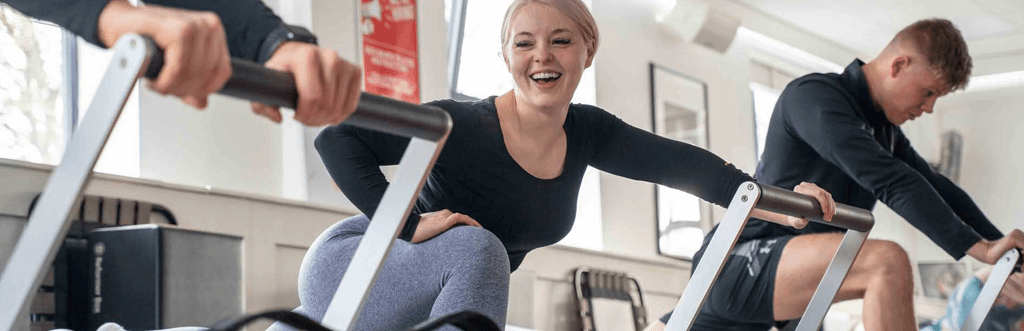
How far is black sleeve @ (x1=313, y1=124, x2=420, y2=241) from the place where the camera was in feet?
5.36

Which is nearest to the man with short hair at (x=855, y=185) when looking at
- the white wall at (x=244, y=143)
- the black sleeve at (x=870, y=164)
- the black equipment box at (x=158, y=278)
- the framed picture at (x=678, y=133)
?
the black sleeve at (x=870, y=164)

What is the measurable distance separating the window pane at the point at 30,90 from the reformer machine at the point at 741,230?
2961mm

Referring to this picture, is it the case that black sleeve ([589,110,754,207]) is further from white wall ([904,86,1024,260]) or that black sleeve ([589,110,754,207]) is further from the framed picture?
white wall ([904,86,1024,260])

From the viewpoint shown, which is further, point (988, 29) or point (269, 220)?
point (988, 29)

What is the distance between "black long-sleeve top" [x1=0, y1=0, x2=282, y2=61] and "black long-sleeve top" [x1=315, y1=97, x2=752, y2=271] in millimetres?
522

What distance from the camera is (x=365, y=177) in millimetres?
1641

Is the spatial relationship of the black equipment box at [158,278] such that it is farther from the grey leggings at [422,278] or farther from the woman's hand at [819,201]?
the woman's hand at [819,201]

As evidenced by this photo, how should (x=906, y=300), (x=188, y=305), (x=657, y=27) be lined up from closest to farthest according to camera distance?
(x=906, y=300), (x=188, y=305), (x=657, y=27)

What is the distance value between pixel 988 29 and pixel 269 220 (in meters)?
6.55

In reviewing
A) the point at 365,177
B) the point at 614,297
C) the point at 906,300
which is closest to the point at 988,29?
the point at 614,297

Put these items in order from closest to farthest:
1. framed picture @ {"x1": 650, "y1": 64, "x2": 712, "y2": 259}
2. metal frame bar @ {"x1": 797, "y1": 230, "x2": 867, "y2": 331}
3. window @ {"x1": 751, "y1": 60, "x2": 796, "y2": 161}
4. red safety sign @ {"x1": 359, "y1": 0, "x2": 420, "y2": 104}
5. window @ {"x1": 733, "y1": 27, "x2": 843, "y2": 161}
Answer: metal frame bar @ {"x1": 797, "y1": 230, "x2": 867, "y2": 331} < red safety sign @ {"x1": 359, "y1": 0, "x2": 420, "y2": 104} < framed picture @ {"x1": 650, "y1": 64, "x2": 712, "y2": 259} < window @ {"x1": 733, "y1": 27, "x2": 843, "y2": 161} < window @ {"x1": 751, "y1": 60, "x2": 796, "y2": 161}

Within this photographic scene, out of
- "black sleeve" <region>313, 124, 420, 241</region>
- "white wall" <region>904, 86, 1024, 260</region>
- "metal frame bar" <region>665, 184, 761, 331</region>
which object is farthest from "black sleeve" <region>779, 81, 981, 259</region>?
"white wall" <region>904, 86, 1024, 260</region>

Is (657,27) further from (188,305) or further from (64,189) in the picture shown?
(64,189)

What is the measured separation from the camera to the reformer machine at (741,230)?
1.48m
